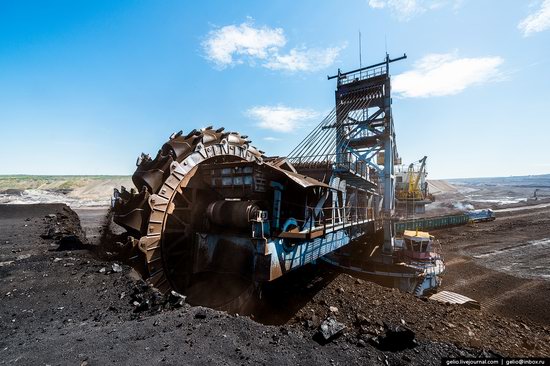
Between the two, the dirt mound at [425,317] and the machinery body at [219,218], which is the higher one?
the machinery body at [219,218]

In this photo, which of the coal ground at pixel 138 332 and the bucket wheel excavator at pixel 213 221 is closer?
the coal ground at pixel 138 332

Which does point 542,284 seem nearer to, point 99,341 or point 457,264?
point 457,264

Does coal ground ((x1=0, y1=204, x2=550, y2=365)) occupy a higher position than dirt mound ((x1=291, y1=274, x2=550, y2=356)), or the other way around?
coal ground ((x1=0, y1=204, x2=550, y2=365))

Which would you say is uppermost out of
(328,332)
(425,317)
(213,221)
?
(213,221)

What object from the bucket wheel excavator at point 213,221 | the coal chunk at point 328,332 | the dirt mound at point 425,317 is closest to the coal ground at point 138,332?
the coal chunk at point 328,332

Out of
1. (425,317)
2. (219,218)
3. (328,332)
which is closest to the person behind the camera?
(328,332)

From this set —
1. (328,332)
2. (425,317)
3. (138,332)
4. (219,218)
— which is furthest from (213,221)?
(425,317)

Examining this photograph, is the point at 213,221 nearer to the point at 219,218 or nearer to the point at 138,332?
the point at 219,218

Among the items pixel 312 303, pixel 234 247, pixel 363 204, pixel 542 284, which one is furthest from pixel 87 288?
pixel 542 284

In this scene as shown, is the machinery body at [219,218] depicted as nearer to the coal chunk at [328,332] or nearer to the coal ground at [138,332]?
the coal ground at [138,332]

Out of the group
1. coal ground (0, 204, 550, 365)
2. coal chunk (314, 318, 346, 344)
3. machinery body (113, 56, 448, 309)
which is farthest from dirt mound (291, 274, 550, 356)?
coal chunk (314, 318, 346, 344)

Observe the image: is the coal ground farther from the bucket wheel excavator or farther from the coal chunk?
the bucket wheel excavator

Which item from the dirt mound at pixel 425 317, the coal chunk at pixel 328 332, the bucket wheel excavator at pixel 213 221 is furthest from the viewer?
the dirt mound at pixel 425 317

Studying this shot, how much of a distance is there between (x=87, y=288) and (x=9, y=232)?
50.7ft
